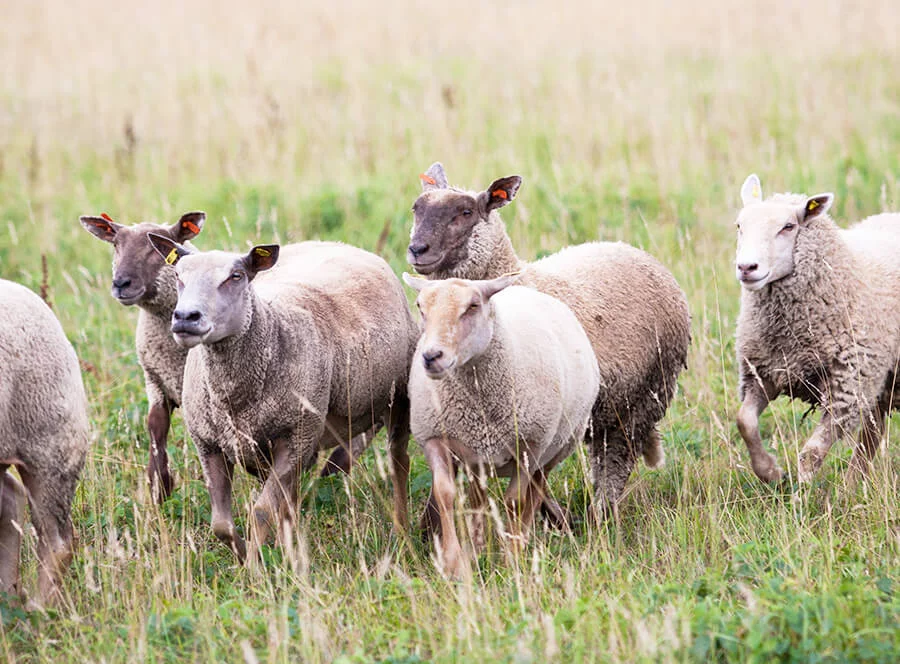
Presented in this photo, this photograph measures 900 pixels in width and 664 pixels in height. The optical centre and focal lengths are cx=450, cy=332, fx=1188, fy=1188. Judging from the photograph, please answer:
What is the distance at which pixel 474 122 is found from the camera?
11516 millimetres

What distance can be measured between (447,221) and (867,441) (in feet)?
8.16

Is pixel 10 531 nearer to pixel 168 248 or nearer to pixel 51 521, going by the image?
pixel 51 521

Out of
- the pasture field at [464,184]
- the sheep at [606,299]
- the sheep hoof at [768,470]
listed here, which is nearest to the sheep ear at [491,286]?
the pasture field at [464,184]

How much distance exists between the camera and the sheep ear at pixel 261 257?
199 inches

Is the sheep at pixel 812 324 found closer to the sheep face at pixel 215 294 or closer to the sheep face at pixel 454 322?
the sheep face at pixel 454 322

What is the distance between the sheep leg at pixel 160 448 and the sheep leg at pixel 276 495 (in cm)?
92

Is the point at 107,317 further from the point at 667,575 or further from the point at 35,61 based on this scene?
the point at 35,61

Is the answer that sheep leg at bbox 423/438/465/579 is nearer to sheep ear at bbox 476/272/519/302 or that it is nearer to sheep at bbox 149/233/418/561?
sheep at bbox 149/233/418/561

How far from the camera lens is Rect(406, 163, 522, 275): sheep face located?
20.0 feet

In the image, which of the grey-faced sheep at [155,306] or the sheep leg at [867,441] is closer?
the sheep leg at [867,441]

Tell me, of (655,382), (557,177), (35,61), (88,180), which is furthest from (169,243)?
(35,61)

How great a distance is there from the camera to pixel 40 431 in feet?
15.2

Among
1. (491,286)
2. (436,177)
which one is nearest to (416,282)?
(491,286)

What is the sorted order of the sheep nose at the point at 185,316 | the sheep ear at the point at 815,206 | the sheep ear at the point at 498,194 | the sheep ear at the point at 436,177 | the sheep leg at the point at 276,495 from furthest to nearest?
1. the sheep ear at the point at 436,177
2. the sheep ear at the point at 498,194
3. the sheep ear at the point at 815,206
4. the sheep leg at the point at 276,495
5. the sheep nose at the point at 185,316
